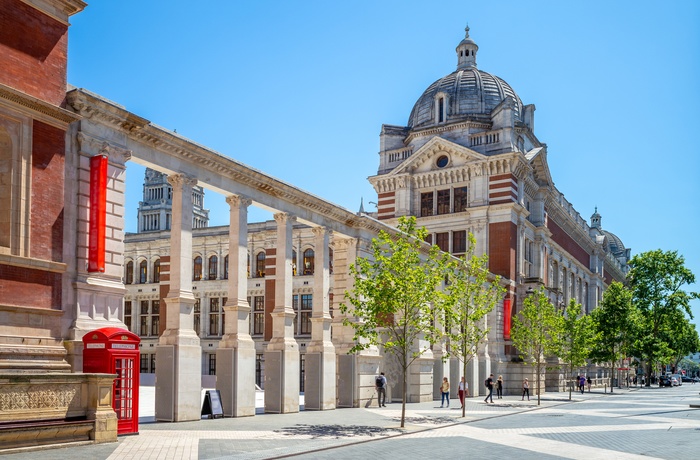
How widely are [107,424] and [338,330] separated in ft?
60.4

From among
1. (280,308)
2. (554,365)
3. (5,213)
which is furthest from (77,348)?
(554,365)

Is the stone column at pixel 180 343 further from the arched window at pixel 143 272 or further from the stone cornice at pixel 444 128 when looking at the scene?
the arched window at pixel 143 272

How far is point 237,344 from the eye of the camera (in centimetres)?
2825

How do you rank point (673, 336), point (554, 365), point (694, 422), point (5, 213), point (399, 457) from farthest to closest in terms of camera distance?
point (673, 336), point (554, 365), point (694, 422), point (5, 213), point (399, 457)

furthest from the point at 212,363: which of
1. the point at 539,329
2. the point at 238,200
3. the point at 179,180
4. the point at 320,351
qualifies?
the point at 179,180

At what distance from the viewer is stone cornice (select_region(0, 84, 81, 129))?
773 inches

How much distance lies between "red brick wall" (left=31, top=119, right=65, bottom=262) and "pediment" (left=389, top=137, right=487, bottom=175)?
4238 cm

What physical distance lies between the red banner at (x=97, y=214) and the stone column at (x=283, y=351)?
1037 centimetres

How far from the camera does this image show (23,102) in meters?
20.1

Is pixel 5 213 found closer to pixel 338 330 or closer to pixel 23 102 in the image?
pixel 23 102

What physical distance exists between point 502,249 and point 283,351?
103 feet

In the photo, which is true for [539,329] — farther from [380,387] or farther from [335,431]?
[335,431]

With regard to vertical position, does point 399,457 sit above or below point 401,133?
below

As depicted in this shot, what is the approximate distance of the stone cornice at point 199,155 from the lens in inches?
Result: 877
